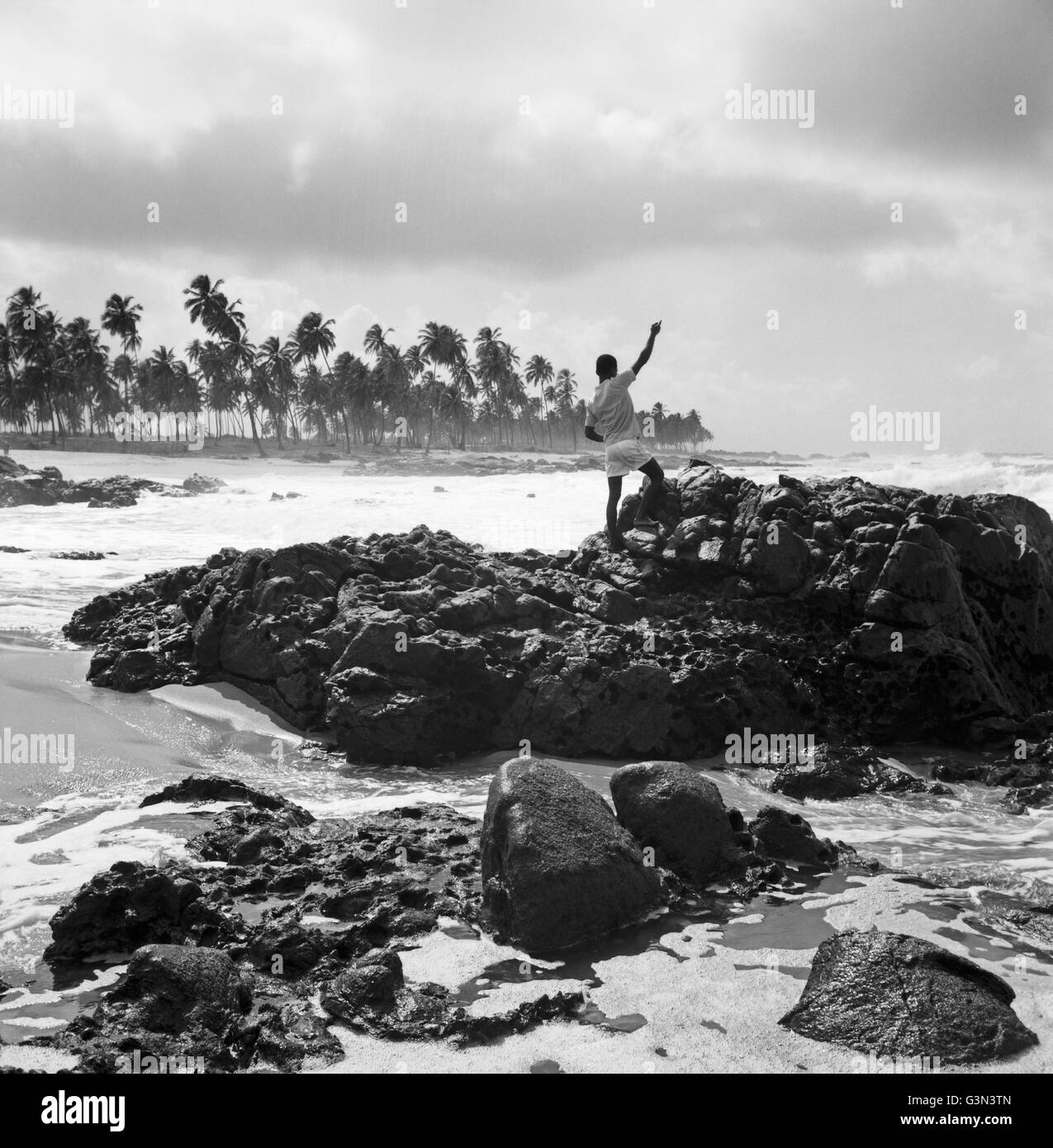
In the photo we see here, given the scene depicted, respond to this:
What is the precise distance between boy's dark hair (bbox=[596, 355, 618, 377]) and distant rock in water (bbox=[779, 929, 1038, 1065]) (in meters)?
6.40

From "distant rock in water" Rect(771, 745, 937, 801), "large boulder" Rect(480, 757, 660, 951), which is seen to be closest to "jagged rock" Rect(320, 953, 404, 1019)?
"large boulder" Rect(480, 757, 660, 951)

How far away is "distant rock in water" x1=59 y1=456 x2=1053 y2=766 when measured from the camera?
7875 millimetres

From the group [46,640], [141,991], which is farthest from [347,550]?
[141,991]

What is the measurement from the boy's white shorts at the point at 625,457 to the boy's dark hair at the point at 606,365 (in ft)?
2.23

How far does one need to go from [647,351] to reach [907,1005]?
659 cm

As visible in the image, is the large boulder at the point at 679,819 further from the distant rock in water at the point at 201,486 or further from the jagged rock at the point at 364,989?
the distant rock in water at the point at 201,486

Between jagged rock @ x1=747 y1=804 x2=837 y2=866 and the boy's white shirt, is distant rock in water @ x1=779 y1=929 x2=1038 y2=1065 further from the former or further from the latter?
the boy's white shirt

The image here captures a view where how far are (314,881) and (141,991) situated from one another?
4.98ft

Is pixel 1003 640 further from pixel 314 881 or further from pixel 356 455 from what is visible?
pixel 356 455

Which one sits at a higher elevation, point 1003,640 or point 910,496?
point 910,496

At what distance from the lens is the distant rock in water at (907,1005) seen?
3.52 meters

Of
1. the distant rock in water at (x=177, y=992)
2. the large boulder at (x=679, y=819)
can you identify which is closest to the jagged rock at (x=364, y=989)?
the distant rock in water at (x=177, y=992)
